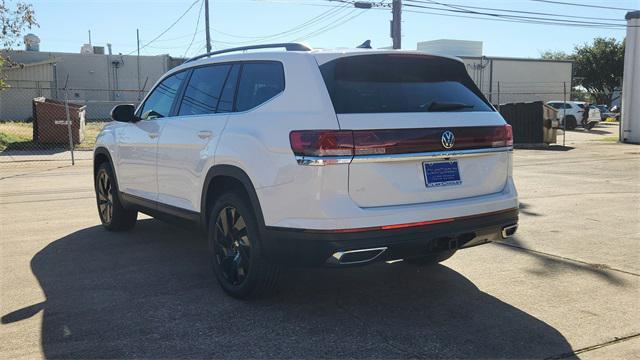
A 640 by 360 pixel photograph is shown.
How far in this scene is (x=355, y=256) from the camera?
3758 millimetres

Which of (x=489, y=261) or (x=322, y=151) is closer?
(x=322, y=151)

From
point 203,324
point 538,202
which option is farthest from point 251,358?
point 538,202

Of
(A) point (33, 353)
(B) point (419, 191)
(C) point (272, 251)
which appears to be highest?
(B) point (419, 191)

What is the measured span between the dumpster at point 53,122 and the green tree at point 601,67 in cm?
5613

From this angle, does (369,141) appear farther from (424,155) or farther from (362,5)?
(362,5)

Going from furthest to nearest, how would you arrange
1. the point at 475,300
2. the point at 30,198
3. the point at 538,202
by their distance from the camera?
1. the point at 30,198
2. the point at 538,202
3. the point at 475,300

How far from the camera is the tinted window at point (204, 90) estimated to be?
4984mm

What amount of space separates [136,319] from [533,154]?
647 inches

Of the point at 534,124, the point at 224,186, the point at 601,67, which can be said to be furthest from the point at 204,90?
the point at 601,67

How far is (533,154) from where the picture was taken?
1844 centimetres

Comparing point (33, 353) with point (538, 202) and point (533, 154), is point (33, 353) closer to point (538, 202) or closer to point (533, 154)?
point (538, 202)

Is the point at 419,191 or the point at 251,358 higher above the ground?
the point at 419,191

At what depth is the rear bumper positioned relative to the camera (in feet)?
12.3

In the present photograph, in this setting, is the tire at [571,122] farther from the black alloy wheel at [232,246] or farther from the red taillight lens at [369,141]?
the black alloy wheel at [232,246]
